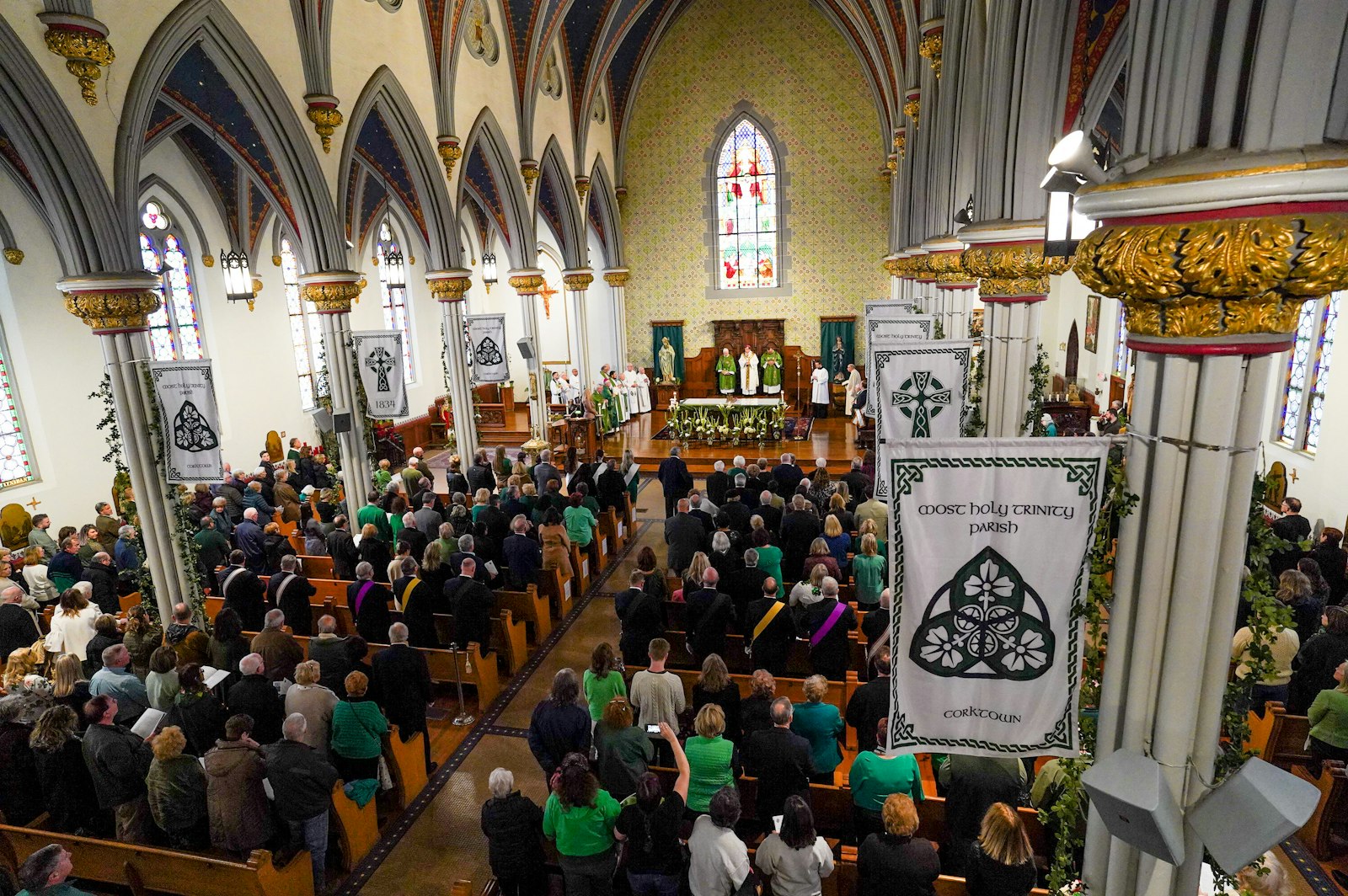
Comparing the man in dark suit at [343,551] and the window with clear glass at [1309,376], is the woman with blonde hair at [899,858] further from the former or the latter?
the window with clear glass at [1309,376]

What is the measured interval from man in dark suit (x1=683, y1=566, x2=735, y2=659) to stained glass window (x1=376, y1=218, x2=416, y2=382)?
16656 mm

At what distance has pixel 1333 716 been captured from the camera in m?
5.03

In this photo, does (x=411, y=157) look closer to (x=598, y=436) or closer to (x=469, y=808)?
(x=598, y=436)

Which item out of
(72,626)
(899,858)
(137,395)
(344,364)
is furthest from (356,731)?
(344,364)

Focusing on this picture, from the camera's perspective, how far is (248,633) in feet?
25.2

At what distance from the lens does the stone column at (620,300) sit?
918 inches

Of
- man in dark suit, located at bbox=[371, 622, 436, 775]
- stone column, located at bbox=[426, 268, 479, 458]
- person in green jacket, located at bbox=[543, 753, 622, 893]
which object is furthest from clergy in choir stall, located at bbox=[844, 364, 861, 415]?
person in green jacket, located at bbox=[543, 753, 622, 893]

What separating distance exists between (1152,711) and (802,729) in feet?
7.97

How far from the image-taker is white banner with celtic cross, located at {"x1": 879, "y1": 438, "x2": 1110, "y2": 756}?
3275 millimetres

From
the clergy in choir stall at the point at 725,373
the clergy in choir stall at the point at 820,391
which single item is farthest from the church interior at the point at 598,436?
the clergy in choir stall at the point at 725,373

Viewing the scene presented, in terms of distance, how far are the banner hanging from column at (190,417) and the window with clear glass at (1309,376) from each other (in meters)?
13.0

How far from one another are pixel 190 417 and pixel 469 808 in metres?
5.23

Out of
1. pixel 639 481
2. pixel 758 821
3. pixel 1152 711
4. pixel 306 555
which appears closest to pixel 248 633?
pixel 306 555

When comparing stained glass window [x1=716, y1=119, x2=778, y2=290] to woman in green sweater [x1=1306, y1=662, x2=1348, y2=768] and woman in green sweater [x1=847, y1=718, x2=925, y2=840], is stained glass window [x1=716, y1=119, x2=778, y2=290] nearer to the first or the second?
woman in green sweater [x1=1306, y1=662, x2=1348, y2=768]
